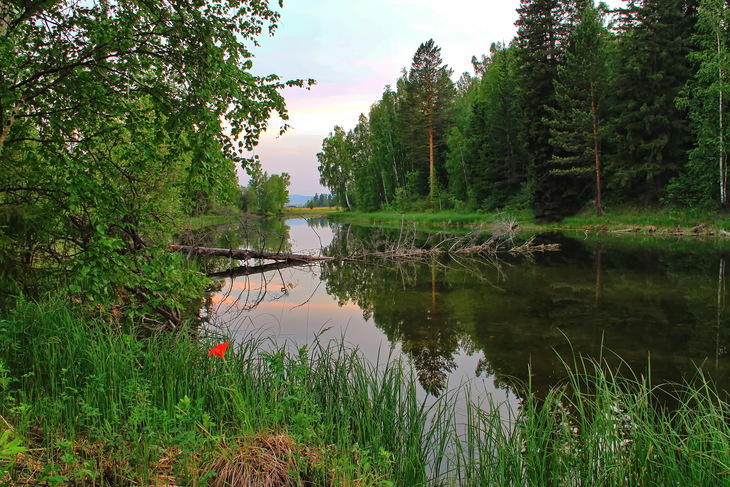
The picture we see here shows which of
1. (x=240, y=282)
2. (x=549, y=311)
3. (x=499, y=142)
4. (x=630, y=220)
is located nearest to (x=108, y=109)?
(x=549, y=311)

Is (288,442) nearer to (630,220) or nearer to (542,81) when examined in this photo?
(630,220)

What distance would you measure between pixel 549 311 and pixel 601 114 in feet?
88.3

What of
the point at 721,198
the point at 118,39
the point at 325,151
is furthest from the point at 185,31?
the point at 325,151

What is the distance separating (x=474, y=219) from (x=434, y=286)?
1035 inches

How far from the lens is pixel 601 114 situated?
31.5m

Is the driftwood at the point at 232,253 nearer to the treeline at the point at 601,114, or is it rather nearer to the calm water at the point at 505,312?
the calm water at the point at 505,312

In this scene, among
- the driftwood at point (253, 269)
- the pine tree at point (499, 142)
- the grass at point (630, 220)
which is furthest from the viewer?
the pine tree at point (499, 142)

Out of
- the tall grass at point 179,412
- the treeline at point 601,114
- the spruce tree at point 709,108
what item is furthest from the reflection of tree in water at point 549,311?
the treeline at point 601,114

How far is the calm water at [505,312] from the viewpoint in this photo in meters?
6.68

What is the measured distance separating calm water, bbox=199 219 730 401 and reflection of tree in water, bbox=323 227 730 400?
3 centimetres

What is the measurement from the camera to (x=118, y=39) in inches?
192

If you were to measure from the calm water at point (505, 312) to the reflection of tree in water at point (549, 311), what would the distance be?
0.03 meters

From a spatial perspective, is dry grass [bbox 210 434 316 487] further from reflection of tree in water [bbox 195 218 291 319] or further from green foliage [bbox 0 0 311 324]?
Answer: reflection of tree in water [bbox 195 218 291 319]

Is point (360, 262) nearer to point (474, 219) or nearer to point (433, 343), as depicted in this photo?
point (433, 343)
